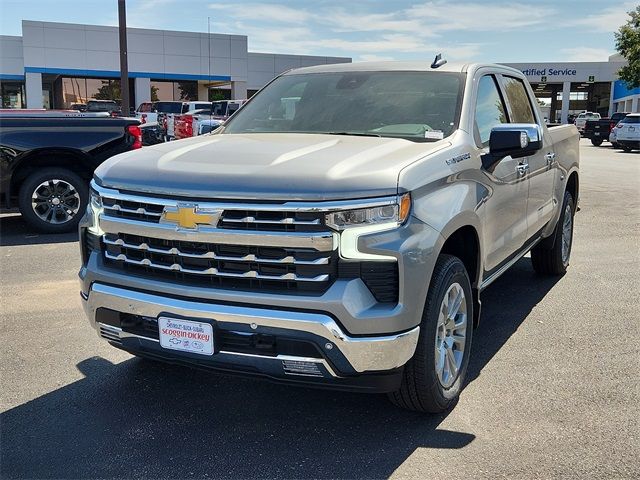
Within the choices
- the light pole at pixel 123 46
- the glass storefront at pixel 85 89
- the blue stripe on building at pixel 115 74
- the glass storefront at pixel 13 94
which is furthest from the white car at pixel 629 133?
the glass storefront at pixel 13 94

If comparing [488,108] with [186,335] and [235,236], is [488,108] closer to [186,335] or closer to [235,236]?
[235,236]

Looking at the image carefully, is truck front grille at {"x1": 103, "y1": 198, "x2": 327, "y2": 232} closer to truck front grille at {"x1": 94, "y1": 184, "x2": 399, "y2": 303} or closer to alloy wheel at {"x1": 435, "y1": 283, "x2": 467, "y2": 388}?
truck front grille at {"x1": 94, "y1": 184, "x2": 399, "y2": 303}

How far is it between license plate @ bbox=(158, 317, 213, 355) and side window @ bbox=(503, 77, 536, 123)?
3.21 metres

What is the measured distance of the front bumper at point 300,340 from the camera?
9.53 ft

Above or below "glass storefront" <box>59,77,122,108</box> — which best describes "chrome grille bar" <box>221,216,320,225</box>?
below

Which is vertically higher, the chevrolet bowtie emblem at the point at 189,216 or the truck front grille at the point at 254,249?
the chevrolet bowtie emblem at the point at 189,216

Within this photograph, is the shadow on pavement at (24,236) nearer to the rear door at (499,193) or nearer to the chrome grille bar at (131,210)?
the chrome grille bar at (131,210)

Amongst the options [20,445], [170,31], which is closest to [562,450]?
[20,445]

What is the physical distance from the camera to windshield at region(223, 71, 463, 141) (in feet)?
13.6

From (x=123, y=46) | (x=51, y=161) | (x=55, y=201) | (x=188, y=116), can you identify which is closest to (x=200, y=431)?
(x=55, y=201)

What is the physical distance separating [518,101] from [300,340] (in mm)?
3427

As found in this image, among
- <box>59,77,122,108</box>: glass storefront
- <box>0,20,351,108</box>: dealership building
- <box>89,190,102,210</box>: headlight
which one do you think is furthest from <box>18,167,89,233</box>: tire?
<box>59,77,122,108</box>: glass storefront

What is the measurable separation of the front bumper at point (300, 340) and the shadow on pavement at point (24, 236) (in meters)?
5.65

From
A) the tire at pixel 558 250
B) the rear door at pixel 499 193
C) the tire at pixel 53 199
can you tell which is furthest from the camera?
the tire at pixel 53 199
